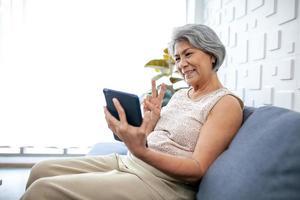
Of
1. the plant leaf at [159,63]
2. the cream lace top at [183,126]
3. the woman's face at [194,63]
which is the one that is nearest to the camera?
the cream lace top at [183,126]

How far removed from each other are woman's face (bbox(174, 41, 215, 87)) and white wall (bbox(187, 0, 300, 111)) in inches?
14.7

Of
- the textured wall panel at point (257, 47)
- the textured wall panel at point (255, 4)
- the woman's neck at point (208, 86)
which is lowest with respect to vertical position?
the woman's neck at point (208, 86)

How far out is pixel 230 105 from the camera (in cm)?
103

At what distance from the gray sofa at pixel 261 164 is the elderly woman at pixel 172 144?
83mm

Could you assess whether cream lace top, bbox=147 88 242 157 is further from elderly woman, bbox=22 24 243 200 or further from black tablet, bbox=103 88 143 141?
black tablet, bbox=103 88 143 141

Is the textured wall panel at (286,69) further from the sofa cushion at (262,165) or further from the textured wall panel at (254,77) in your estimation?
the sofa cushion at (262,165)

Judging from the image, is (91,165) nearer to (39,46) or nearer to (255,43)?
(255,43)

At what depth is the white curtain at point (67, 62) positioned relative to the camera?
2721 mm

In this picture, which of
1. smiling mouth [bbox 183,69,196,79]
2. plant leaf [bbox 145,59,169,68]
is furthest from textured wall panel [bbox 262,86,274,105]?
plant leaf [bbox 145,59,169,68]

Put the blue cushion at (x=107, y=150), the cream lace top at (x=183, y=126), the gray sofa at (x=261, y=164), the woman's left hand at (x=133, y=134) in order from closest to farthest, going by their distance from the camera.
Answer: the gray sofa at (x=261, y=164) → the woman's left hand at (x=133, y=134) → the cream lace top at (x=183, y=126) → the blue cushion at (x=107, y=150)

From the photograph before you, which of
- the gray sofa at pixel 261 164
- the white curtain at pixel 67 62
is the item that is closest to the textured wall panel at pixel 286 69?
the gray sofa at pixel 261 164

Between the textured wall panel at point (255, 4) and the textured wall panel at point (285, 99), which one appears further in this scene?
the textured wall panel at point (255, 4)

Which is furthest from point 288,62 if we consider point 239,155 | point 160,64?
point 160,64

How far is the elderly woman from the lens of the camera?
34.9 inches
